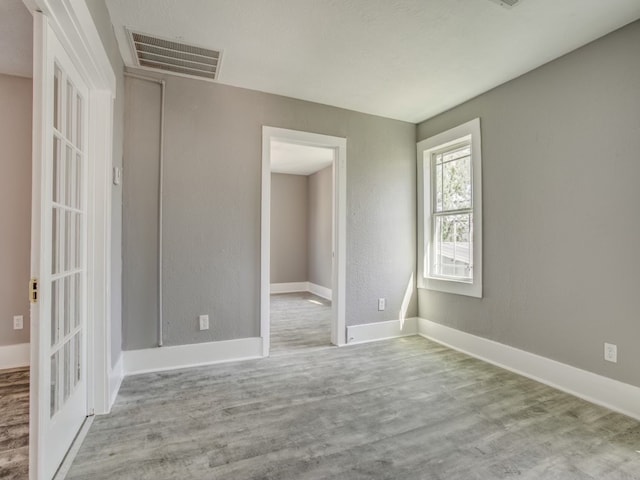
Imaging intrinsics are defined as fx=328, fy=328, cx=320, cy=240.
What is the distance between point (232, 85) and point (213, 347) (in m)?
2.41

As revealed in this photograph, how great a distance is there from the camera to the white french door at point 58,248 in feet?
4.37

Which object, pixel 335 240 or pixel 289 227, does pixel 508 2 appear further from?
pixel 289 227

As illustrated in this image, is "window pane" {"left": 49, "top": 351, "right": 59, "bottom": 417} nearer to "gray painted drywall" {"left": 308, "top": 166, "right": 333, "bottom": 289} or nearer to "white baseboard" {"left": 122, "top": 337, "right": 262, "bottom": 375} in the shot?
"white baseboard" {"left": 122, "top": 337, "right": 262, "bottom": 375}

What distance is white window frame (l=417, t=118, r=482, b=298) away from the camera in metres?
3.21

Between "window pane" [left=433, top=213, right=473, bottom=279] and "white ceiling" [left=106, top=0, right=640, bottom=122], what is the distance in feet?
4.32

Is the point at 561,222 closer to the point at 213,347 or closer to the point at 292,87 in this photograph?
the point at 292,87

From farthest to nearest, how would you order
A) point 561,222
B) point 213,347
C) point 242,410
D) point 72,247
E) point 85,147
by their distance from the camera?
1. point 213,347
2. point 561,222
3. point 242,410
4. point 85,147
5. point 72,247

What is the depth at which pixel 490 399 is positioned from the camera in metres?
2.35

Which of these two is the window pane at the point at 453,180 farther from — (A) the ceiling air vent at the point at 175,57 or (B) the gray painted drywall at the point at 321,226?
(B) the gray painted drywall at the point at 321,226

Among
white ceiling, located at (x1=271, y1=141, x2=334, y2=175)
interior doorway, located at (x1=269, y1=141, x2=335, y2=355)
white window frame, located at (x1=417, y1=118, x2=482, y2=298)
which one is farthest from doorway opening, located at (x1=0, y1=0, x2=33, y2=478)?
white window frame, located at (x1=417, y1=118, x2=482, y2=298)

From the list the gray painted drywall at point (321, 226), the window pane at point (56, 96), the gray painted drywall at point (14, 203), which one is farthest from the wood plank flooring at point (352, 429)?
the gray painted drywall at point (321, 226)

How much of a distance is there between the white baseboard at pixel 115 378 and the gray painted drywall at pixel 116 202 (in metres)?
0.06

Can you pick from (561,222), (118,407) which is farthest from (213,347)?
(561,222)

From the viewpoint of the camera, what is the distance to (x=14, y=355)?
2818 millimetres
